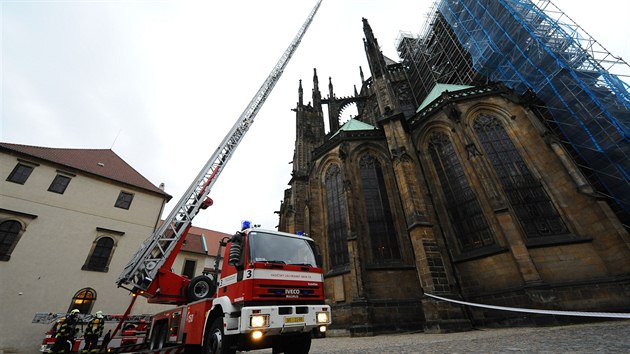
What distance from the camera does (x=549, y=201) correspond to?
34.2 ft

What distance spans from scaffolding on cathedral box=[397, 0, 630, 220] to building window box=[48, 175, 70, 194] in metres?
27.1

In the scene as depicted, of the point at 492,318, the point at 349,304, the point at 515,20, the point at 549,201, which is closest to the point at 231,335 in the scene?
the point at 349,304

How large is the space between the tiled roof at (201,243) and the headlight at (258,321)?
21.7 metres

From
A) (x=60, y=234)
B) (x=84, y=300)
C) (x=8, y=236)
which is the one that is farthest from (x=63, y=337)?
(x=8, y=236)

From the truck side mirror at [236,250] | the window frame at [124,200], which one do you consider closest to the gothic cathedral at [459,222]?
the truck side mirror at [236,250]

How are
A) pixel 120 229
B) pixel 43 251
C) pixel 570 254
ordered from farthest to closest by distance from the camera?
pixel 120 229
pixel 43 251
pixel 570 254

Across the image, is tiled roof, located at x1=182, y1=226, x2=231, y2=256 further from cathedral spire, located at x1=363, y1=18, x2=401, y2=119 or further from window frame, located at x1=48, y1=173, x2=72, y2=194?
cathedral spire, located at x1=363, y1=18, x2=401, y2=119

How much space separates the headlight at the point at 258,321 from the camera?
396 cm

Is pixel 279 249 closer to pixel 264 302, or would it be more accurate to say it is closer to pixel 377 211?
pixel 264 302

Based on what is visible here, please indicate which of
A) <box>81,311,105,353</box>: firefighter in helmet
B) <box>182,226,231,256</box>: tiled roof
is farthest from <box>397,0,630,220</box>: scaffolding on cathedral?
<box>182,226,231,256</box>: tiled roof

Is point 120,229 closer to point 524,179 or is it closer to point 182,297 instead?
point 182,297

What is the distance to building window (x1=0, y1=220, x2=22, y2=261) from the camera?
12680 mm

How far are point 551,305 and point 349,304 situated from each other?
24.3 feet

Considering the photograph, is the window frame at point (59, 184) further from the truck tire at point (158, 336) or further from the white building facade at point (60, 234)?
the truck tire at point (158, 336)
